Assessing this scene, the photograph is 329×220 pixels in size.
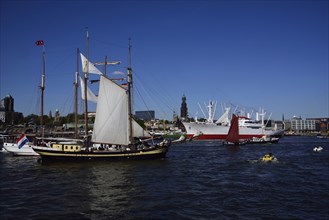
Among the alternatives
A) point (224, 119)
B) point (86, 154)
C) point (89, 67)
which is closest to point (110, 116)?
point (86, 154)

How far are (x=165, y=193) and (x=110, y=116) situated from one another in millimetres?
29829

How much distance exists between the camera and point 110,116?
58562mm

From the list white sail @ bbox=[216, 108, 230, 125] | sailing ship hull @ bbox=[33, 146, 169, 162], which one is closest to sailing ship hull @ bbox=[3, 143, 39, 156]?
sailing ship hull @ bbox=[33, 146, 169, 162]

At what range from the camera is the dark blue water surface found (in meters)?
24.2

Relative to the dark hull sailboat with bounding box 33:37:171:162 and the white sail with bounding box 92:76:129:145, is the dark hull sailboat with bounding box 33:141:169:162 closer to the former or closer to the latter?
the dark hull sailboat with bounding box 33:37:171:162

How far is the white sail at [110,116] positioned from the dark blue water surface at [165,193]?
10318mm

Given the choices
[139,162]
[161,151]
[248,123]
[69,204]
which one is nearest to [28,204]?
[69,204]

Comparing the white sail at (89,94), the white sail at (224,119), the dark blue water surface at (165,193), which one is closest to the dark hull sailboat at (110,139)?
the dark blue water surface at (165,193)

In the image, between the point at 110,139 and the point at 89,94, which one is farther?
the point at 89,94

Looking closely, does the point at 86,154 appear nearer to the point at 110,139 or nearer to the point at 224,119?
the point at 110,139

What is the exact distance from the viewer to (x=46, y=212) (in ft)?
80.6

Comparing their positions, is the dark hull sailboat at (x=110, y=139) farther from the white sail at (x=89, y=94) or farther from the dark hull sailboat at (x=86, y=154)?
the white sail at (x=89, y=94)

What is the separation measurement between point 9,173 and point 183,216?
3315cm

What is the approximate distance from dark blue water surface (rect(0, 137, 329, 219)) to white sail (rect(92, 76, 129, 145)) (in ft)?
33.9
